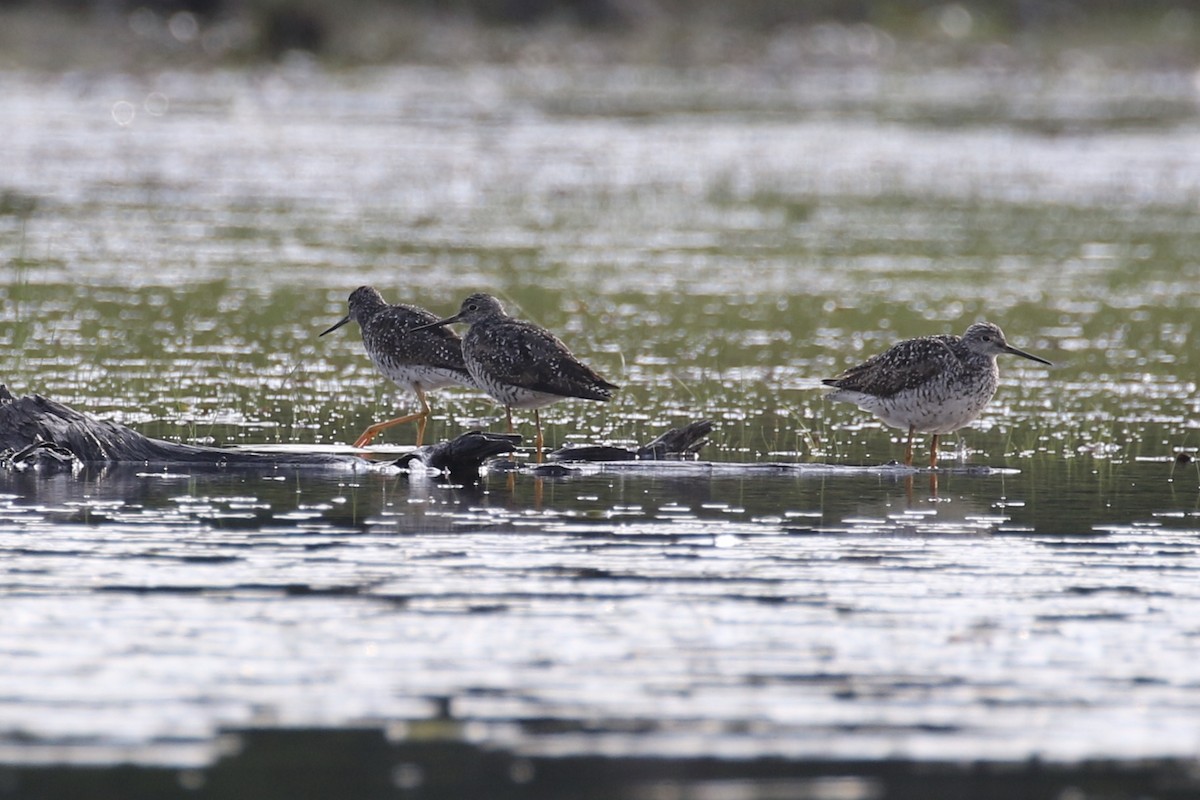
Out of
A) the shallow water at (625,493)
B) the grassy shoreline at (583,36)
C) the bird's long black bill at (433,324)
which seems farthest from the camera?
the grassy shoreline at (583,36)

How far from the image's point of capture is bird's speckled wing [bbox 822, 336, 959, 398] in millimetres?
13141

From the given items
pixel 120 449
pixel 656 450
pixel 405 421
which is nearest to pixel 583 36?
pixel 405 421

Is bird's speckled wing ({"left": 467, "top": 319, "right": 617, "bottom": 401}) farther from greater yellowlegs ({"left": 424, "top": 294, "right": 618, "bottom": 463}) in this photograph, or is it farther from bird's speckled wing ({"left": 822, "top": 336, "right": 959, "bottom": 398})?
bird's speckled wing ({"left": 822, "top": 336, "right": 959, "bottom": 398})

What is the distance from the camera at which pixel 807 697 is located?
768 cm

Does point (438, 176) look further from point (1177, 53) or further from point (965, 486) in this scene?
point (1177, 53)

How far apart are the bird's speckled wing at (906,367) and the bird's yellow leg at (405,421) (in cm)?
271

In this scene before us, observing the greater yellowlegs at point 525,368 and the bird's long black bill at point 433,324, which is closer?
the greater yellowlegs at point 525,368

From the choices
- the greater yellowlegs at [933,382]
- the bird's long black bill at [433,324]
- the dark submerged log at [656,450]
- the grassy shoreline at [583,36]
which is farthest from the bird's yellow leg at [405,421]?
the grassy shoreline at [583,36]

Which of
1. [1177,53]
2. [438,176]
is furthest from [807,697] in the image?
[1177,53]

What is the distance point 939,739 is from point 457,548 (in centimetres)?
330

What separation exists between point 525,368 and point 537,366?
0.25 feet

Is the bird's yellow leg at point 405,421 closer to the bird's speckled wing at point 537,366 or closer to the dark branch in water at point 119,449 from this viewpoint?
the bird's speckled wing at point 537,366

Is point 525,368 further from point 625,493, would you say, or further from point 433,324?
point 625,493

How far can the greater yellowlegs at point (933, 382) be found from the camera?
13.1m
